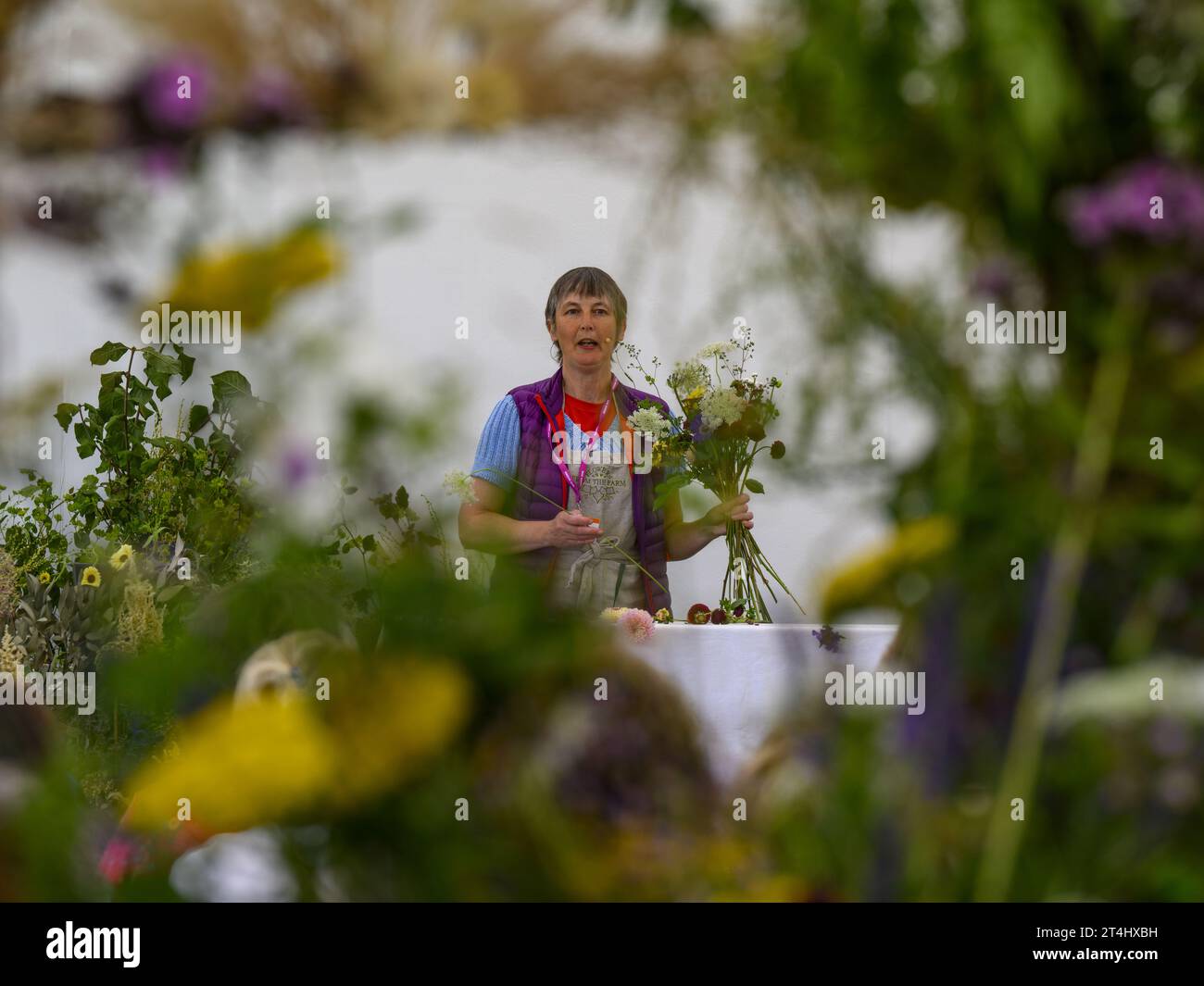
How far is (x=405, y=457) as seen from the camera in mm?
234

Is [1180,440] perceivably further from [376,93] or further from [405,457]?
[376,93]

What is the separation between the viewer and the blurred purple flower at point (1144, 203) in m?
0.33

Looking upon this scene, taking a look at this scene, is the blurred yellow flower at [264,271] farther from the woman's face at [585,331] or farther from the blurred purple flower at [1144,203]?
the woman's face at [585,331]

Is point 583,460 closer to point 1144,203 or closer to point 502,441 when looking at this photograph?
point 502,441

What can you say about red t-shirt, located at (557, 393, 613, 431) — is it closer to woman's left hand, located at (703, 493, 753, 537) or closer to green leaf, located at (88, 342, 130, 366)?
woman's left hand, located at (703, 493, 753, 537)

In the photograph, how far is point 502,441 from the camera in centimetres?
171

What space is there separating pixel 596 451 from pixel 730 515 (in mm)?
235

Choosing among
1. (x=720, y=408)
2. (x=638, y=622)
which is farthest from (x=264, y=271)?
(x=720, y=408)

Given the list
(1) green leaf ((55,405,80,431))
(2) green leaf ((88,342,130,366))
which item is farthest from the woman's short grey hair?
(1) green leaf ((55,405,80,431))

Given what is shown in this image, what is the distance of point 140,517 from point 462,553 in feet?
7.69

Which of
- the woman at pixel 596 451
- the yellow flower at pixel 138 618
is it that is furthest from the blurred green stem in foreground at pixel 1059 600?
the yellow flower at pixel 138 618

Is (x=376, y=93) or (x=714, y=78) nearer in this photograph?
(x=714, y=78)

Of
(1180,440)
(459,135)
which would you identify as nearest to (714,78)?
(1180,440)

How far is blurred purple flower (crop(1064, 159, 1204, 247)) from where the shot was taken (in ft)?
1.09
